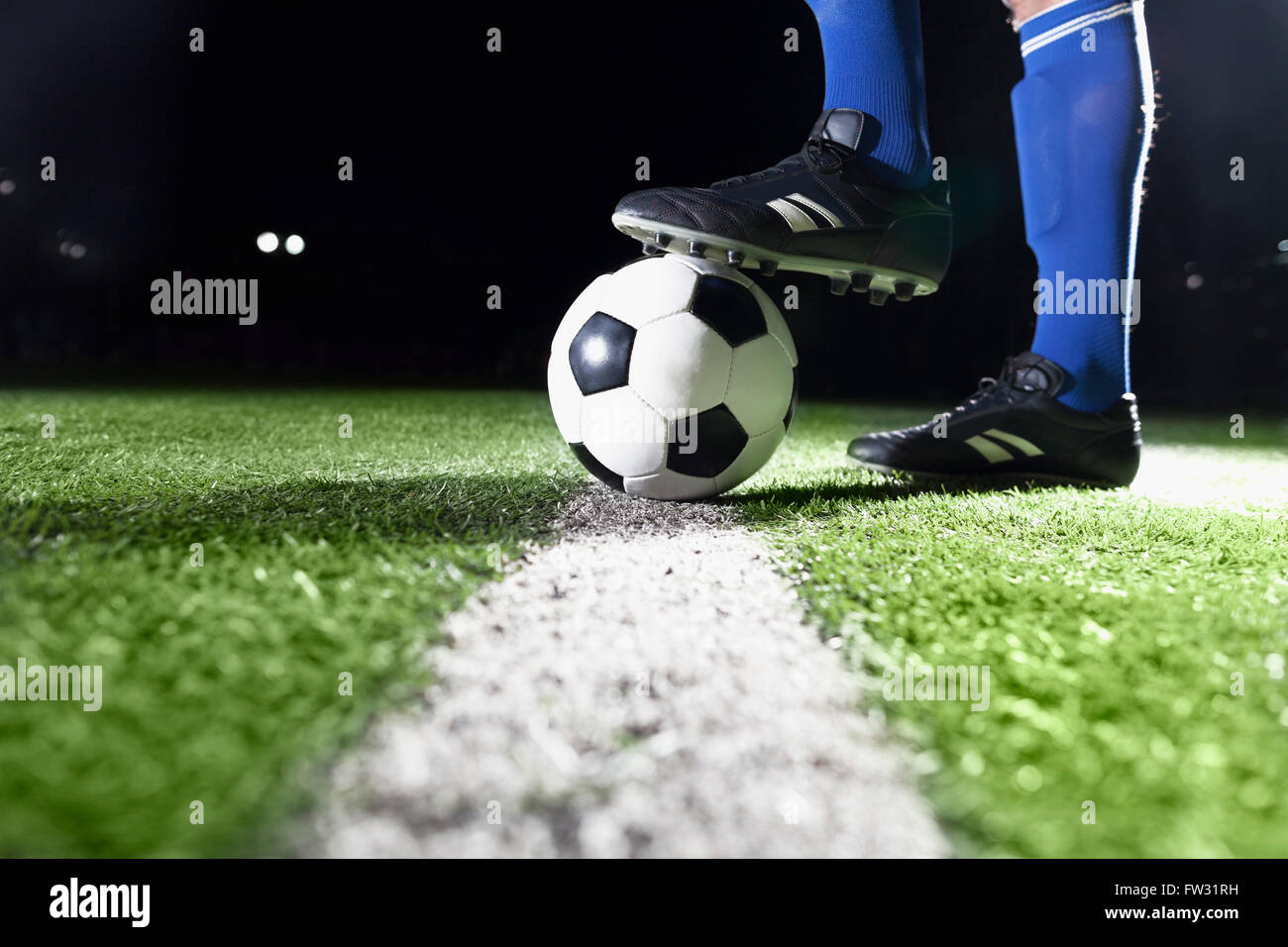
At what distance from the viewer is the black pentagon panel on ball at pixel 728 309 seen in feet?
4.43

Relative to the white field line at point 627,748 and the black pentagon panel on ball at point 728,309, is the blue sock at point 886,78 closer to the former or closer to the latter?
the black pentagon panel on ball at point 728,309

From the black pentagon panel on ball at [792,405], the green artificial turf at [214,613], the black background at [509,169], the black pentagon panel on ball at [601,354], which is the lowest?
the green artificial turf at [214,613]

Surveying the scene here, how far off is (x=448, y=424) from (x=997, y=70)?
819 cm

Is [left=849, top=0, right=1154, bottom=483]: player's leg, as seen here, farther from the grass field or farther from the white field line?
the white field line

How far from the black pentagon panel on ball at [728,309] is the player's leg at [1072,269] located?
19.2 inches

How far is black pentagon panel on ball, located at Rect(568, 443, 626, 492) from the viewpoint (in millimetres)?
1407

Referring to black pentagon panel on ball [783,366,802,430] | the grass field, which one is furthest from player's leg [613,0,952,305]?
the grass field

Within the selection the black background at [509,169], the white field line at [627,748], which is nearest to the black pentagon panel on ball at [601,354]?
the white field line at [627,748]

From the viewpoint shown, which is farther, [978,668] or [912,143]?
[912,143]

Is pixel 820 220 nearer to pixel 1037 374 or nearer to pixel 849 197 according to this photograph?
pixel 849 197

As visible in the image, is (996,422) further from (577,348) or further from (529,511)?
(529,511)

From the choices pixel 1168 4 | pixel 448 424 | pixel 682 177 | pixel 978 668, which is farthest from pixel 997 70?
pixel 978 668

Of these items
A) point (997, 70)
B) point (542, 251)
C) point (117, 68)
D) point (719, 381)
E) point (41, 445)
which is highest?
point (117, 68)

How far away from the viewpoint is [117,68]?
32.2 ft
